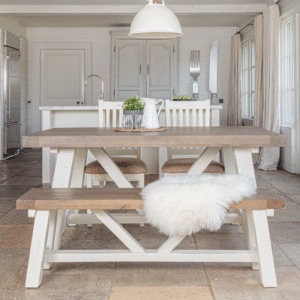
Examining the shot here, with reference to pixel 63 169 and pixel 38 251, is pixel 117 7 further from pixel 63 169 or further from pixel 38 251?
pixel 38 251

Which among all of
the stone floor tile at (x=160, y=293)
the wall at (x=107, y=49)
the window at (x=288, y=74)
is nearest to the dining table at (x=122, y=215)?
the stone floor tile at (x=160, y=293)

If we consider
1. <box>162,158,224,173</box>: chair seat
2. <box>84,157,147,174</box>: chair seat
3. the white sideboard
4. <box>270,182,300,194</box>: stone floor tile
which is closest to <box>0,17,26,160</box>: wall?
the white sideboard

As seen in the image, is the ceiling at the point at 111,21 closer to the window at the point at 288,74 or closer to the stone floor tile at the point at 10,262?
the window at the point at 288,74

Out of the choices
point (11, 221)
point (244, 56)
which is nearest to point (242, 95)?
point (244, 56)

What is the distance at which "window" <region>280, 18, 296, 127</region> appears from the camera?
17.5 ft

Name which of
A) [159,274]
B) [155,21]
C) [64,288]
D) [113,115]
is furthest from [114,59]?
[64,288]

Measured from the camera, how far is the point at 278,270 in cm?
209

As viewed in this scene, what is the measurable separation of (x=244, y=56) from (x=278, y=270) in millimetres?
6221

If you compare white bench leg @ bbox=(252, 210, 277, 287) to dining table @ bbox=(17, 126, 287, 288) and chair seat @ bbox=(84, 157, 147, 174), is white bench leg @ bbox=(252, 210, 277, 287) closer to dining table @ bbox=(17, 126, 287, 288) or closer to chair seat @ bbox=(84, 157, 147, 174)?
dining table @ bbox=(17, 126, 287, 288)

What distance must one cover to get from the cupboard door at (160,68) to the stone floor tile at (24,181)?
3923 mm

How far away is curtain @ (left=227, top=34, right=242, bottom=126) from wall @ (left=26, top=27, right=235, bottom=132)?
1.72 feet

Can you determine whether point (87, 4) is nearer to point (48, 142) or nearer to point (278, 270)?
point (48, 142)

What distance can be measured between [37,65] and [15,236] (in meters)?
6.46

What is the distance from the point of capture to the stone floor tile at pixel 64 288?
5.87 feet
